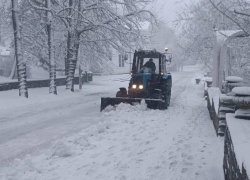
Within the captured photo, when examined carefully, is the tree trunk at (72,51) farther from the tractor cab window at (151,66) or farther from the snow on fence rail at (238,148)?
the snow on fence rail at (238,148)

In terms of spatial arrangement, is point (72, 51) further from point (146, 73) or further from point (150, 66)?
point (146, 73)

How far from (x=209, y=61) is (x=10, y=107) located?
18.5 meters

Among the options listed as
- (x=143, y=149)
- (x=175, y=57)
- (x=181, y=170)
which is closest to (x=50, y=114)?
(x=143, y=149)

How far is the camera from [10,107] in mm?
11820

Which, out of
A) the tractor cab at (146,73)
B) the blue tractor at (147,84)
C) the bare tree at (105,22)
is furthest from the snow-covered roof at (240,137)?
the bare tree at (105,22)

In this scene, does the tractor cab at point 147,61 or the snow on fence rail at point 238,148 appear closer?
the snow on fence rail at point 238,148

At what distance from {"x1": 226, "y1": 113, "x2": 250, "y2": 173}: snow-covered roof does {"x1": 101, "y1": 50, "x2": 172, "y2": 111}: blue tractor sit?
587 cm

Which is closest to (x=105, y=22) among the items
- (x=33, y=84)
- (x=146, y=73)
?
(x=146, y=73)

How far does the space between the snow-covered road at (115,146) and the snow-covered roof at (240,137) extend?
0.98 m

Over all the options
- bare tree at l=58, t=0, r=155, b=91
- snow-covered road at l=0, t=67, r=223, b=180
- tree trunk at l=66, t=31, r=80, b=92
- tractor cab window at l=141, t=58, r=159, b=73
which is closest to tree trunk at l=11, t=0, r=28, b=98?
bare tree at l=58, t=0, r=155, b=91

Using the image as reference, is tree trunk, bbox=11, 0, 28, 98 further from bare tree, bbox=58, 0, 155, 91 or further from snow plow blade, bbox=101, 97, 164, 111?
snow plow blade, bbox=101, 97, 164, 111

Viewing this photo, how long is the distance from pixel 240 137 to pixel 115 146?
2997 millimetres

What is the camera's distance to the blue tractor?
34.2ft

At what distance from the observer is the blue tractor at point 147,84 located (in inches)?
411
